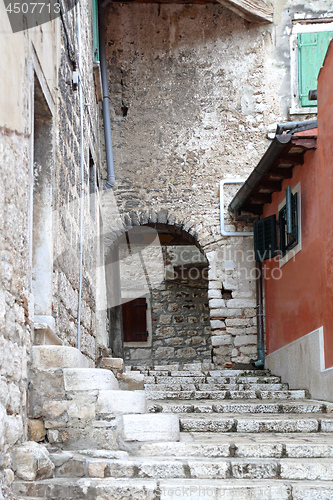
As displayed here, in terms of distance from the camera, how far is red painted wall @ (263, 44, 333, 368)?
6121 mm

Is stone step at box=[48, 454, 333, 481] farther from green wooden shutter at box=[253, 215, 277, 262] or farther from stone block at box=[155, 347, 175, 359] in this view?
stone block at box=[155, 347, 175, 359]

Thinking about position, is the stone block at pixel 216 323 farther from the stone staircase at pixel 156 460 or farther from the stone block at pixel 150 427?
the stone block at pixel 150 427

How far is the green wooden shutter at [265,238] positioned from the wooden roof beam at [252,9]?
340 cm

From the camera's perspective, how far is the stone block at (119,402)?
135 inches

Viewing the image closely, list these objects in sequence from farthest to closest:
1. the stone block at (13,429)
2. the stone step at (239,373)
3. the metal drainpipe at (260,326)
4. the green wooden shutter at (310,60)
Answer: the green wooden shutter at (310,60) → the metal drainpipe at (260,326) → the stone step at (239,373) → the stone block at (13,429)

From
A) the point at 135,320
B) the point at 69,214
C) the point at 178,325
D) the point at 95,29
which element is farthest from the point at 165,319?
the point at 69,214

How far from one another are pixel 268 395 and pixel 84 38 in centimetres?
430

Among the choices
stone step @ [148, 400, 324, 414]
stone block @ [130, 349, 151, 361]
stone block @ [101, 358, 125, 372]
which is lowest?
stone step @ [148, 400, 324, 414]

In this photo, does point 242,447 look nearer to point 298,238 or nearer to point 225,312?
point 298,238

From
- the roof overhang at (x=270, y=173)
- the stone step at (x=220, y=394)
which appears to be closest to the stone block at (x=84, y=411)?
the stone step at (x=220, y=394)

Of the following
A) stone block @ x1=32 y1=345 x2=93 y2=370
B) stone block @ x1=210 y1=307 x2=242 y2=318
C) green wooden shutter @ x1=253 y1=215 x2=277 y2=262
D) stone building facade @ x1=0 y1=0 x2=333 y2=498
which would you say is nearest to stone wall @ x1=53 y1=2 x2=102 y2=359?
stone block @ x1=32 y1=345 x2=93 y2=370

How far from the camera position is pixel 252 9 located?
971cm

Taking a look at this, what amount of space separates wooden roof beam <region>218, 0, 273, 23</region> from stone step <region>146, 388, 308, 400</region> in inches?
238

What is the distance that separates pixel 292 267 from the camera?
7.55m
